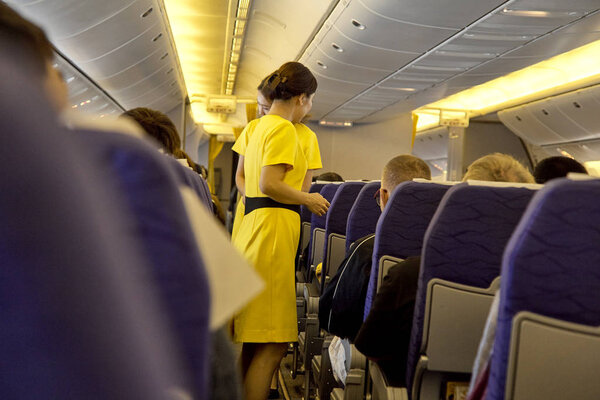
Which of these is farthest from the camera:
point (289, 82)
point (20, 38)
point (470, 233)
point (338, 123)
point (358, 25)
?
point (338, 123)

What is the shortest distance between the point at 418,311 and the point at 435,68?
7560 millimetres

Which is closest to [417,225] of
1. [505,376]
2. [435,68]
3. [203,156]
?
[505,376]

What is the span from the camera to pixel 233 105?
1423 cm

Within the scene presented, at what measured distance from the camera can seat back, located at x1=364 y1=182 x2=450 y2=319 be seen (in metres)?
2.32

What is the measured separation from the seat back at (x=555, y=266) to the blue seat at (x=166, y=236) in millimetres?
970

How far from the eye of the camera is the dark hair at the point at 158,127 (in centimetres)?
268

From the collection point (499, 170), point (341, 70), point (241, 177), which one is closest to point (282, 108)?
point (241, 177)

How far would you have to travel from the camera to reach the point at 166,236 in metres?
0.43

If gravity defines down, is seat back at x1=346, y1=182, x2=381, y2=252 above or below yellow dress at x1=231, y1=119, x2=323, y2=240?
below

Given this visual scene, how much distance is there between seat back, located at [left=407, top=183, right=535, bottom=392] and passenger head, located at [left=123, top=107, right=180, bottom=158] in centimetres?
130

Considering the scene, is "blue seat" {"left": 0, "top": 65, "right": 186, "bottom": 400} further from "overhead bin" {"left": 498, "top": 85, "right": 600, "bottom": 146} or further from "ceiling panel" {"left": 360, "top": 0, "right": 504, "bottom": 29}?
"overhead bin" {"left": 498, "top": 85, "right": 600, "bottom": 146}

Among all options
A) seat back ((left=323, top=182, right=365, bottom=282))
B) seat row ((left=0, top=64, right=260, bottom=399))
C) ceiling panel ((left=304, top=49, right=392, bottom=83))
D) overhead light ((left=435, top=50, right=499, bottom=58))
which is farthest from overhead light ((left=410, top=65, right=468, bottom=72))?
seat row ((left=0, top=64, right=260, bottom=399))

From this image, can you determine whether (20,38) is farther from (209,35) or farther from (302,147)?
(209,35)

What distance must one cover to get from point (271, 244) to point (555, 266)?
178 centimetres
